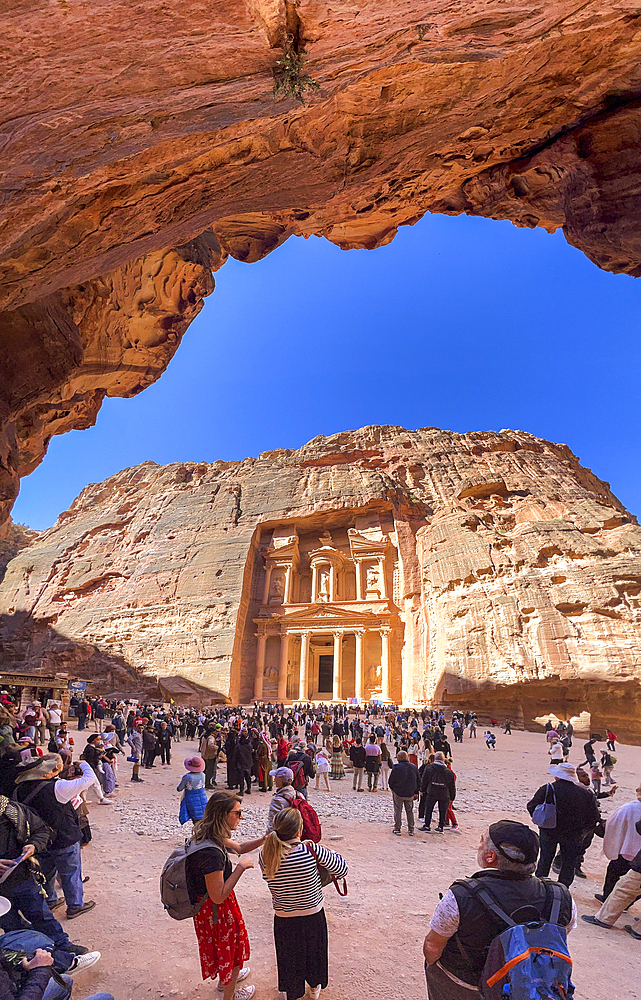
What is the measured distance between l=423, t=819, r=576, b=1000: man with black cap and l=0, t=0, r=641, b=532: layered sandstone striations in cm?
609

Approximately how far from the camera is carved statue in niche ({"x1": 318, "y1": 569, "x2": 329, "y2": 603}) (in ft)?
148

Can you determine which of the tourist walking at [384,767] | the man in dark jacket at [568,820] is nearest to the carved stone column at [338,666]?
the tourist walking at [384,767]

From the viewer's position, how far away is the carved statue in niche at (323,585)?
148 feet

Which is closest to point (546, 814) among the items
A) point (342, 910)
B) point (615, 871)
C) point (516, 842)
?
point (615, 871)

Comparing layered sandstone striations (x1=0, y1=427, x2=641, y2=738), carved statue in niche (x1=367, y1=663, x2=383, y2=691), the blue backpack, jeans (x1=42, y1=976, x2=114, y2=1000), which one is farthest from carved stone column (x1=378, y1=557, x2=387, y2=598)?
the blue backpack

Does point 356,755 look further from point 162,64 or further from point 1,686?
point 1,686

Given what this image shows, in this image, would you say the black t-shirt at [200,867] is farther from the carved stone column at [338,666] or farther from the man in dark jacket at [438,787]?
the carved stone column at [338,666]

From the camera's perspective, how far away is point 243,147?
8.41 metres

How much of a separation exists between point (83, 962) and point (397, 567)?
40.0 m

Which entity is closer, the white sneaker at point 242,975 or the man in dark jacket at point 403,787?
the white sneaker at point 242,975

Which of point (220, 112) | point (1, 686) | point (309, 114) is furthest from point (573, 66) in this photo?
point (1, 686)

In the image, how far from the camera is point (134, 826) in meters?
9.16

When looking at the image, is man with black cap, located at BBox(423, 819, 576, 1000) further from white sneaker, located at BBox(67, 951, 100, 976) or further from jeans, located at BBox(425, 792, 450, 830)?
jeans, located at BBox(425, 792, 450, 830)

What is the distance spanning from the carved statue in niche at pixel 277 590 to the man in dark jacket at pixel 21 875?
137ft
